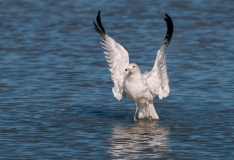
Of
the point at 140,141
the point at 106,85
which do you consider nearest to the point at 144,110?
the point at 140,141

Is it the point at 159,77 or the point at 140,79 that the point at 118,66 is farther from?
the point at 159,77

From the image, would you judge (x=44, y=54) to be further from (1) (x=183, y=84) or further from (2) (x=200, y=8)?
(2) (x=200, y=8)

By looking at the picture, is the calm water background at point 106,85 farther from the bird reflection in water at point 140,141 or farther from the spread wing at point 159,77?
the spread wing at point 159,77

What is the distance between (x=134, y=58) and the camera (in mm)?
17047

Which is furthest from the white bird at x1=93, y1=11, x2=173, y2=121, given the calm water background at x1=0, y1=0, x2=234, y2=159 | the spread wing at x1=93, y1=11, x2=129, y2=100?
the calm water background at x1=0, y1=0, x2=234, y2=159

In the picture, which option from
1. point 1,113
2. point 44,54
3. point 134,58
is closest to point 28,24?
point 44,54

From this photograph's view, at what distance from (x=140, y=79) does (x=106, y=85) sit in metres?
2.64

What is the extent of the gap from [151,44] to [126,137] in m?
8.18

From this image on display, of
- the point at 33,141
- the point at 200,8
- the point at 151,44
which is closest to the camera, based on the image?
the point at 33,141

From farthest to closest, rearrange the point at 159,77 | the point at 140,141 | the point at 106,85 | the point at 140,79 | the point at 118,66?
the point at 106,85 → the point at 118,66 → the point at 159,77 → the point at 140,79 → the point at 140,141

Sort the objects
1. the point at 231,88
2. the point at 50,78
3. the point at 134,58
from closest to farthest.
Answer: the point at 231,88, the point at 50,78, the point at 134,58

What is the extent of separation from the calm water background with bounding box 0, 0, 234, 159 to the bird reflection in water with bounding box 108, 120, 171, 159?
1cm

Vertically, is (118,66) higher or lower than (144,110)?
higher

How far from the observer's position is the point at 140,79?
11.9 meters
